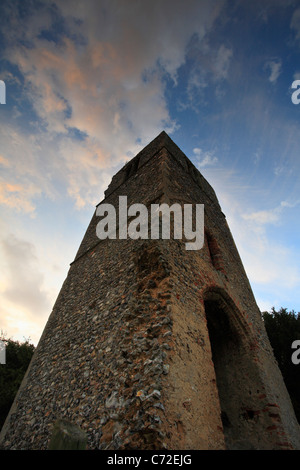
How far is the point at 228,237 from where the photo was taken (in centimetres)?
887

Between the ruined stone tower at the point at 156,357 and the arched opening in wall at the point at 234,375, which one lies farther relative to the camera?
the arched opening in wall at the point at 234,375

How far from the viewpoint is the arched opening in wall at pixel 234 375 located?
4648 millimetres

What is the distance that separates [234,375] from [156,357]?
10.7ft

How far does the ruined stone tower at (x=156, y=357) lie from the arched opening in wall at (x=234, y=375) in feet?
0.07

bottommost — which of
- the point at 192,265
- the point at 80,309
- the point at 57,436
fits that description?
the point at 57,436

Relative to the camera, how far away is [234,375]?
530 cm

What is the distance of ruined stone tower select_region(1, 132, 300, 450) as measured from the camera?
2.88 metres

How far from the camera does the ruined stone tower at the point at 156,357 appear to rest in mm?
2883

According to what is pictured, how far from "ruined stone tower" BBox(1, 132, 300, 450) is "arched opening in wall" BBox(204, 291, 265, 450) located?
0.07 feet

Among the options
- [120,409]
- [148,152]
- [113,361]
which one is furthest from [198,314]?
[148,152]

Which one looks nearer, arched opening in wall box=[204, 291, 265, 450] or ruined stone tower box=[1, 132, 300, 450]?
ruined stone tower box=[1, 132, 300, 450]

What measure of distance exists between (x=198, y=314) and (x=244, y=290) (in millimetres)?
3588

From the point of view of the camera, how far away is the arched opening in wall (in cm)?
465
